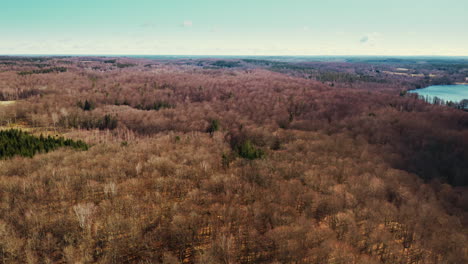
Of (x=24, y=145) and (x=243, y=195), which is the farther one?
(x=24, y=145)

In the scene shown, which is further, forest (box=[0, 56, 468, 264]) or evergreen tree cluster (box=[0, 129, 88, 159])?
evergreen tree cluster (box=[0, 129, 88, 159])

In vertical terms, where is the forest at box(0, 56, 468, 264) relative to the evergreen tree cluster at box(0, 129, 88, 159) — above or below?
below

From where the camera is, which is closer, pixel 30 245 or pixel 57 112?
pixel 30 245

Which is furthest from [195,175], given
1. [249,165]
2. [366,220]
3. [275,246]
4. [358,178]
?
[358,178]

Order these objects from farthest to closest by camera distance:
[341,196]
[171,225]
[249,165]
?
1. [249,165]
2. [341,196]
3. [171,225]

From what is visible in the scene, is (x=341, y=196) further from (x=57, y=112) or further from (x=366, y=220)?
(x=57, y=112)

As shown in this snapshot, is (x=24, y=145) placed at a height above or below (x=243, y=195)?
above

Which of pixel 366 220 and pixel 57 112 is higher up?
pixel 57 112

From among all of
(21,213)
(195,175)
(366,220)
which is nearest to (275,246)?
(366,220)

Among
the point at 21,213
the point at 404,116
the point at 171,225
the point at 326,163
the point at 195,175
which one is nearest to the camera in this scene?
the point at 171,225

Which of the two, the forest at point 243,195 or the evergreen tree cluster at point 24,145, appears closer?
the forest at point 243,195

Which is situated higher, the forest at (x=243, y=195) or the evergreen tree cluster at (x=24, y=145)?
the evergreen tree cluster at (x=24, y=145)
